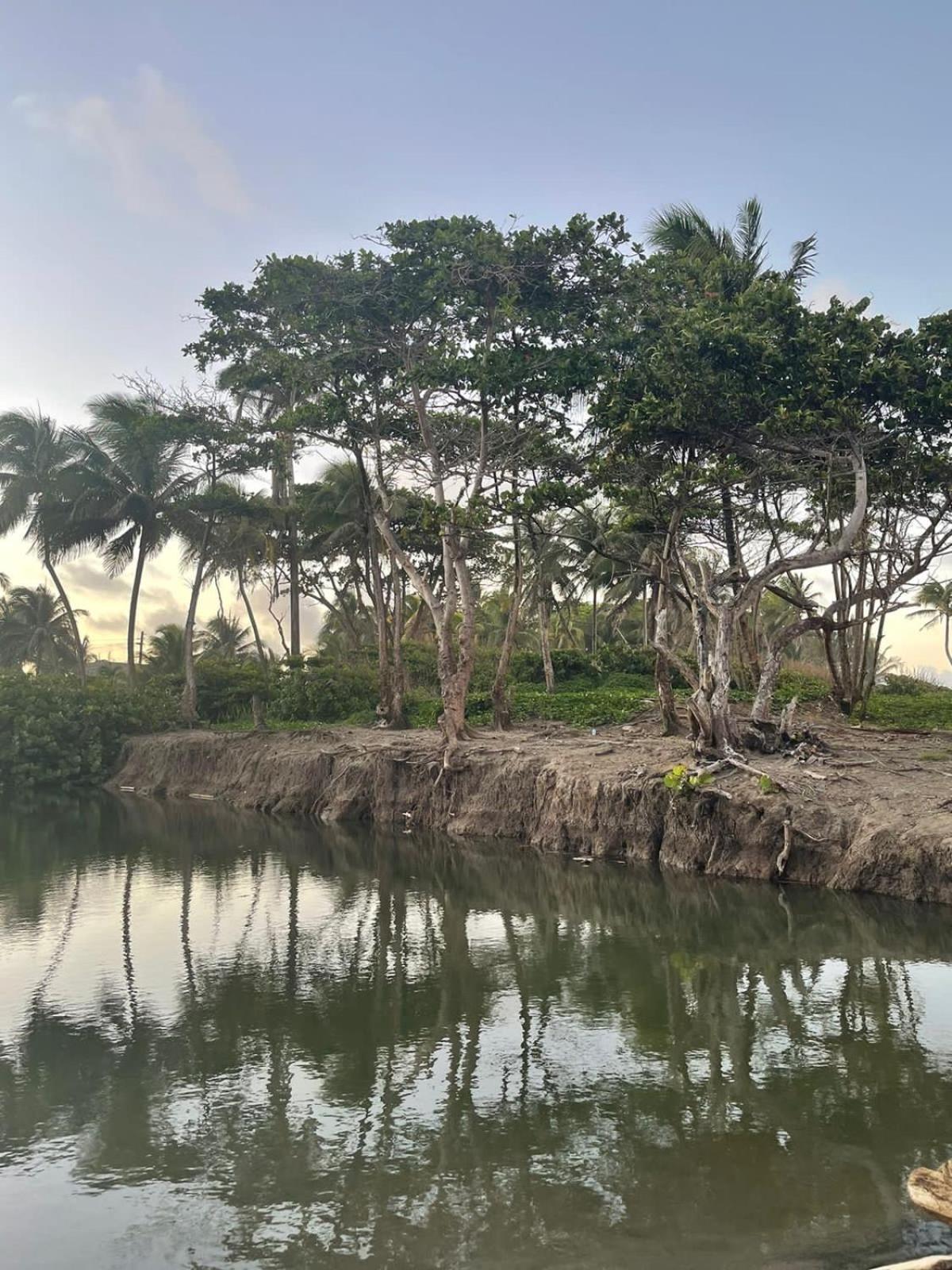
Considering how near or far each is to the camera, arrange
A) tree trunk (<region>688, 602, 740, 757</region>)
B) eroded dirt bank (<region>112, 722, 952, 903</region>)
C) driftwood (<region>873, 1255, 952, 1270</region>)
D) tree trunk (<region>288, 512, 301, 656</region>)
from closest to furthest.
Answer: driftwood (<region>873, 1255, 952, 1270</region>)
eroded dirt bank (<region>112, 722, 952, 903</region>)
tree trunk (<region>688, 602, 740, 757</region>)
tree trunk (<region>288, 512, 301, 656</region>)

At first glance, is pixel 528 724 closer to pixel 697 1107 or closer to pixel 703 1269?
pixel 697 1107

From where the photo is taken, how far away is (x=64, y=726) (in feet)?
99.5

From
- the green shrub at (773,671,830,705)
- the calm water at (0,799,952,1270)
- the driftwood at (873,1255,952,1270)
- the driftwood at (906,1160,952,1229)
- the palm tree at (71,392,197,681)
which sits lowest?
the calm water at (0,799,952,1270)

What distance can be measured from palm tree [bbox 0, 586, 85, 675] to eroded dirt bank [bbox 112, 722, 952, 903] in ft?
71.4

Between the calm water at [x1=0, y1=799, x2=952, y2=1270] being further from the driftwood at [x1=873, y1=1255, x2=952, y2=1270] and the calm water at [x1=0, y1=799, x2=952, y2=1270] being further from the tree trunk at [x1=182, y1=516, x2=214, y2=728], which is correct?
the tree trunk at [x1=182, y1=516, x2=214, y2=728]

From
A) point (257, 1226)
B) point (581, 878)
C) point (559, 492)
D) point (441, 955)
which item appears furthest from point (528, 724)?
point (257, 1226)

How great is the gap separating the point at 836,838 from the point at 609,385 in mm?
9397

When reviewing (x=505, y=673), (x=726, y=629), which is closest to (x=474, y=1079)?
(x=726, y=629)

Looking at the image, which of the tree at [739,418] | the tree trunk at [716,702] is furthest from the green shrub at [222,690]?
the tree trunk at [716,702]

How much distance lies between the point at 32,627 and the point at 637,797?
120ft

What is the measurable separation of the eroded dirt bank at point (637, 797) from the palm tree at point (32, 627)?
21.8 m

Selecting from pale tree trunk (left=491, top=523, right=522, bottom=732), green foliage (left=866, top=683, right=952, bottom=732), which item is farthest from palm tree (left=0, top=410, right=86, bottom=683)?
green foliage (left=866, top=683, right=952, bottom=732)

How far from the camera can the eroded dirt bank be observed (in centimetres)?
1431

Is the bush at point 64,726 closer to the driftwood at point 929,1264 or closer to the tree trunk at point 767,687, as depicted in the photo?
the tree trunk at point 767,687
